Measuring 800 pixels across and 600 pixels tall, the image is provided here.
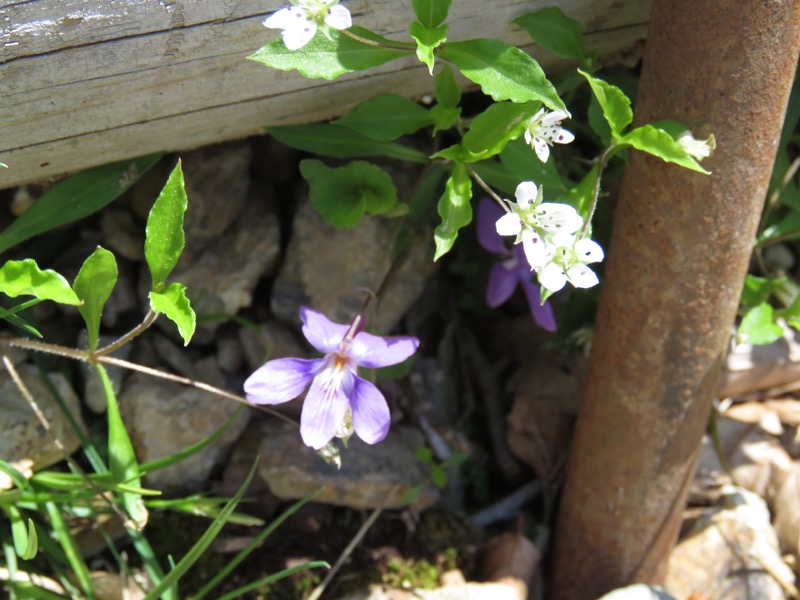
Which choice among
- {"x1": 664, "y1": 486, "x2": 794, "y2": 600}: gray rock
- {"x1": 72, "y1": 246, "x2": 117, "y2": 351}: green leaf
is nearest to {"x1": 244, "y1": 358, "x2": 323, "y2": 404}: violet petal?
{"x1": 72, "y1": 246, "x2": 117, "y2": 351}: green leaf

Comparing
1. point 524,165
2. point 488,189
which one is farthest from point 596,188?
point 488,189

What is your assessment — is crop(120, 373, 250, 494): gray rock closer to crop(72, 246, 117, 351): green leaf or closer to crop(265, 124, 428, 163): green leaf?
crop(72, 246, 117, 351): green leaf

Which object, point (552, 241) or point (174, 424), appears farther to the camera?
point (174, 424)

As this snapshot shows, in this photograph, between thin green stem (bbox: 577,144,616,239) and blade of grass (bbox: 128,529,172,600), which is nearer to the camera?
thin green stem (bbox: 577,144,616,239)

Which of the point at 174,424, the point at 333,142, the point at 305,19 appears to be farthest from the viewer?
the point at 174,424

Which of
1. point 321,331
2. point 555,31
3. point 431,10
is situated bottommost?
point 321,331

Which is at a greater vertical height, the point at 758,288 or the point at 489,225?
the point at 489,225

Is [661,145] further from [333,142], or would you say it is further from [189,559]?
[189,559]
